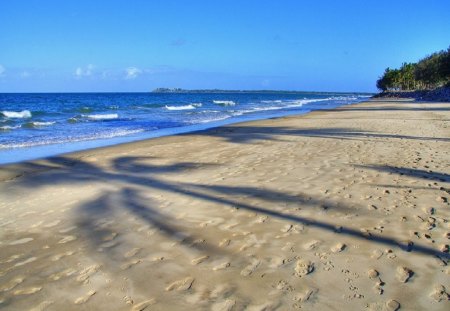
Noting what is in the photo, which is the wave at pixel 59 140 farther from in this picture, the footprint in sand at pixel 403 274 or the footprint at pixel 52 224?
the footprint in sand at pixel 403 274

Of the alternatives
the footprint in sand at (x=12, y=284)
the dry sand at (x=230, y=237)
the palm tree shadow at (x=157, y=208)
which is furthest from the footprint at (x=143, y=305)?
the footprint in sand at (x=12, y=284)

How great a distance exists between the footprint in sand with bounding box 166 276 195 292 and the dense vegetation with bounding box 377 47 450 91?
6226 centimetres

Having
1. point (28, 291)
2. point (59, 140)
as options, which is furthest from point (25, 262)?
point (59, 140)

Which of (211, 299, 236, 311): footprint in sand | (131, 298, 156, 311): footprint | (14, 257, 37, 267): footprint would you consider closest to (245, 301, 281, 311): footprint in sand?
(211, 299, 236, 311): footprint in sand

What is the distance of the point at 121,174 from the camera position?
7551 mm

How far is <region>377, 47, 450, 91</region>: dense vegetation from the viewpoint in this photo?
5776cm

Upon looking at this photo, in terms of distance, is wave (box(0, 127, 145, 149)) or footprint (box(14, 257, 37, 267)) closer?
footprint (box(14, 257, 37, 267))

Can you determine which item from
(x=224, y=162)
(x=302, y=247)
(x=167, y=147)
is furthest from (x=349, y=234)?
(x=167, y=147)

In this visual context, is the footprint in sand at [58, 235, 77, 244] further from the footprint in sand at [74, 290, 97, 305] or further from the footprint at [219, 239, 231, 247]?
the footprint at [219, 239, 231, 247]

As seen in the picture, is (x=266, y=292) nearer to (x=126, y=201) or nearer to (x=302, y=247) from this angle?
(x=302, y=247)

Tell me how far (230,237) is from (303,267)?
100cm

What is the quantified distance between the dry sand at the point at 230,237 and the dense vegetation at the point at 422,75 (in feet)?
193

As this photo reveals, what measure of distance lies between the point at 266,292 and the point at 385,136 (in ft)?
36.2

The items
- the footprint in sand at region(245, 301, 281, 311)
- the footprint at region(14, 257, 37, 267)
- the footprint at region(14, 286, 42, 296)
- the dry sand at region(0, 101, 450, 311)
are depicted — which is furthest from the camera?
the footprint at region(14, 257, 37, 267)
